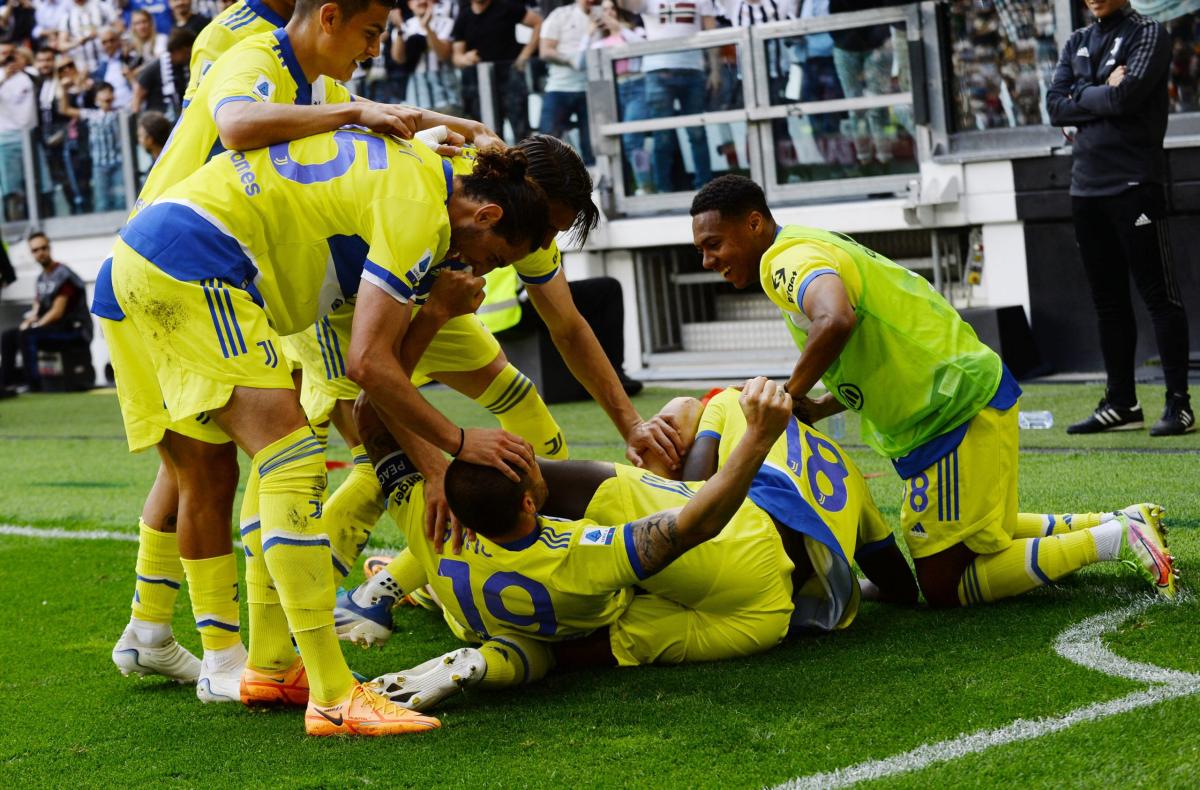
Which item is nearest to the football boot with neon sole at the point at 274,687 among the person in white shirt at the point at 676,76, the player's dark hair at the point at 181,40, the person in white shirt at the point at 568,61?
the player's dark hair at the point at 181,40

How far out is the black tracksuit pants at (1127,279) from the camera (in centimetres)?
762

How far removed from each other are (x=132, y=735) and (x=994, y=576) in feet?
8.11

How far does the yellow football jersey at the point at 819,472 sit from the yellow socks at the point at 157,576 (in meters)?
1.64

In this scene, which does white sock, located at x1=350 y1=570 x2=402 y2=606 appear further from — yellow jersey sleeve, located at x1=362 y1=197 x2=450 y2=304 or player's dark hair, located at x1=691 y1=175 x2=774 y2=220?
player's dark hair, located at x1=691 y1=175 x2=774 y2=220

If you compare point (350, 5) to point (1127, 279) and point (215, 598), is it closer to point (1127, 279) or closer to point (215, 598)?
point (215, 598)

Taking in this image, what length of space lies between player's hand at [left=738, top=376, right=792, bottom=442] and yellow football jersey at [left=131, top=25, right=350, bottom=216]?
1.56 meters

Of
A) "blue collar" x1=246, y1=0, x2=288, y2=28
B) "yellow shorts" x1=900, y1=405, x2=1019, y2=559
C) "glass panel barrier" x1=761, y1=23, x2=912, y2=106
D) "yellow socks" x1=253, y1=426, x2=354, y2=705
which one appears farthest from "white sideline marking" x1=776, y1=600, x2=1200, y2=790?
"glass panel barrier" x1=761, y1=23, x2=912, y2=106

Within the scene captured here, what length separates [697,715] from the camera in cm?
370

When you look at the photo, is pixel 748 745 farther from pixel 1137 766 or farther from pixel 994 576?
pixel 994 576

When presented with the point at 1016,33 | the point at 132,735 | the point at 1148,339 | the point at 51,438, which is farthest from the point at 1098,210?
the point at 51,438

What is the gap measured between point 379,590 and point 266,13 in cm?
184

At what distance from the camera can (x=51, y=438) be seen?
11.3m

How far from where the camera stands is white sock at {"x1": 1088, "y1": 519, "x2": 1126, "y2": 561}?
4379 mm

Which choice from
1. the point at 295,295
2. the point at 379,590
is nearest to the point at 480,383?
the point at 379,590
